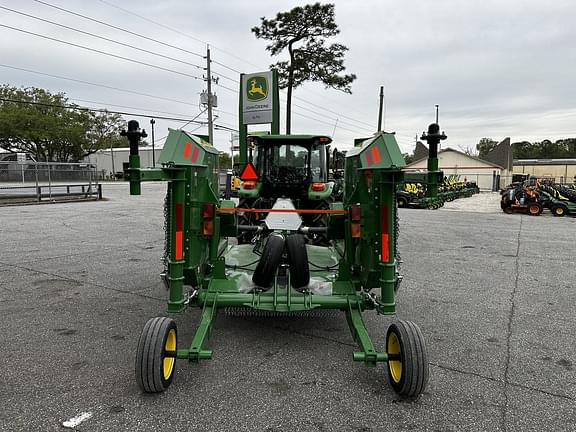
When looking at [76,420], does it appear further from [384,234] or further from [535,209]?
[535,209]

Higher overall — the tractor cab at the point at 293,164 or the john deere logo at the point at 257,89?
the john deere logo at the point at 257,89

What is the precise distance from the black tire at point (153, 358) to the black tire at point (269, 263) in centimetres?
118

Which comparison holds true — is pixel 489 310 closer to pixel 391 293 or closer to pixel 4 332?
pixel 391 293

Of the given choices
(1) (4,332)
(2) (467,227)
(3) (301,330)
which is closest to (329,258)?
(3) (301,330)

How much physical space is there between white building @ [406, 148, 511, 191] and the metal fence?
1386 inches

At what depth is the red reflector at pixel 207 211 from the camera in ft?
13.1

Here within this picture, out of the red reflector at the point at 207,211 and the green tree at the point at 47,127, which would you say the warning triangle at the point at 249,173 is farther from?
the green tree at the point at 47,127

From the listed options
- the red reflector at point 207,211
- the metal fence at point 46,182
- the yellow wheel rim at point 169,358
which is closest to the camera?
the yellow wheel rim at point 169,358

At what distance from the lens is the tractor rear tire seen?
59.9ft

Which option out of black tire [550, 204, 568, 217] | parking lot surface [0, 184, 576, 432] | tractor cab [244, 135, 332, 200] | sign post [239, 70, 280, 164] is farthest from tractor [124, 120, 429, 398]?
black tire [550, 204, 568, 217]

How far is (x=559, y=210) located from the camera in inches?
706

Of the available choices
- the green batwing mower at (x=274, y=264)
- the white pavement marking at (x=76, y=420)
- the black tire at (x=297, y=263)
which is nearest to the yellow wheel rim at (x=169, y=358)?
the green batwing mower at (x=274, y=264)

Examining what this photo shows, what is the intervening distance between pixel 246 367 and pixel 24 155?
167 ft

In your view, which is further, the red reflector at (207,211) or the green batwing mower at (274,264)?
the red reflector at (207,211)
